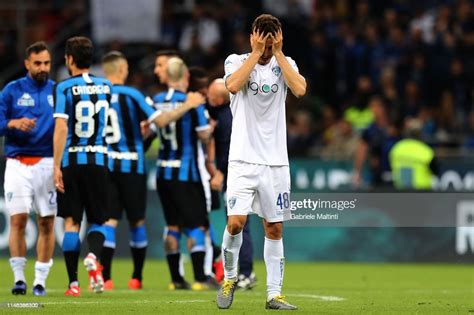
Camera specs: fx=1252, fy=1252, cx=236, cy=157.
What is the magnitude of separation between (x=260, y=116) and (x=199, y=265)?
402cm

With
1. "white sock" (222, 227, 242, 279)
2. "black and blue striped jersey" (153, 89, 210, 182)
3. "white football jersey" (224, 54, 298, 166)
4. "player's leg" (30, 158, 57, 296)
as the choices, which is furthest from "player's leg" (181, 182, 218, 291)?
"white football jersey" (224, 54, 298, 166)

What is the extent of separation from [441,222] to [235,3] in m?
8.21

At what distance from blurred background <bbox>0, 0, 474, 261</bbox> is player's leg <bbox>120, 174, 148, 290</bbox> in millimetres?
5777

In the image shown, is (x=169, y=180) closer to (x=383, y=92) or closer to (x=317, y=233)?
(x=317, y=233)

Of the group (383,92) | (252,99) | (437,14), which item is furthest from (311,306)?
(437,14)

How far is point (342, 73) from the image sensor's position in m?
25.1

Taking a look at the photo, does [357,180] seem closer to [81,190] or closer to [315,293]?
[315,293]

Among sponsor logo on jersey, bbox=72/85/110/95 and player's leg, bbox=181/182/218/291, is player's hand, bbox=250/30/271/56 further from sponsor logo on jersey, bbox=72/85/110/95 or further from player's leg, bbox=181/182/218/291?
player's leg, bbox=181/182/218/291

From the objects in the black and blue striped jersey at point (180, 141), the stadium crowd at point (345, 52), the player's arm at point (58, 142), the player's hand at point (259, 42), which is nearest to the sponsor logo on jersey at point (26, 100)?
the player's arm at point (58, 142)

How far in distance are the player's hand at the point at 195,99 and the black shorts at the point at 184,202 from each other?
934 mm

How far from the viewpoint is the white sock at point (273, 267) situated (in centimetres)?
1062

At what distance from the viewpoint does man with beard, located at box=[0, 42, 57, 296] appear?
41.9 feet

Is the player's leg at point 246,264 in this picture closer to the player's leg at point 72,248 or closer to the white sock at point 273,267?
the player's leg at point 72,248

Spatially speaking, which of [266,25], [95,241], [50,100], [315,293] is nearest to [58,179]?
[95,241]
